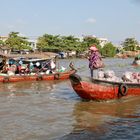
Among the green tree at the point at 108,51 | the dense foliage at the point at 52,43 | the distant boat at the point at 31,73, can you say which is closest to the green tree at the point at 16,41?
the dense foliage at the point at 52,43

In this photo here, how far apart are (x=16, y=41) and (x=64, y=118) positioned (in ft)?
207

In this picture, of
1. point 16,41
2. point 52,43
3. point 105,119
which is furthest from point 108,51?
point 105,119

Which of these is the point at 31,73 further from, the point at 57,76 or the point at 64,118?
the point at 64,118

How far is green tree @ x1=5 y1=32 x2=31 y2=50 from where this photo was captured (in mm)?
72081

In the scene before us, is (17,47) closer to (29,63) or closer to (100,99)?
(29,63)

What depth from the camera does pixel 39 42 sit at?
82.1 metres

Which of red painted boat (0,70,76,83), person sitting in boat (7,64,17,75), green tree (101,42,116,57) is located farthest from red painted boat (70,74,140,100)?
green tree (101,42,116,57)

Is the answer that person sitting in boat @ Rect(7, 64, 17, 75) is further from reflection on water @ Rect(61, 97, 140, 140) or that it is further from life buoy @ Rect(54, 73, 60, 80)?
reflection on water @ Rect(61, 97, 140, 140)

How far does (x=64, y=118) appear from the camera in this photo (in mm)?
11516

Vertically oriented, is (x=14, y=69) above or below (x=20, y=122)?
above

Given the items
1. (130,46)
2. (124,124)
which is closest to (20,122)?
(124,124)

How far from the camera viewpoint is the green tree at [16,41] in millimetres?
72081

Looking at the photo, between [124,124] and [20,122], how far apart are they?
313 cm

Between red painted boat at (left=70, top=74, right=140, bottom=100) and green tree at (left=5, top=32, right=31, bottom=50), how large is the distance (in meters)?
56.8
